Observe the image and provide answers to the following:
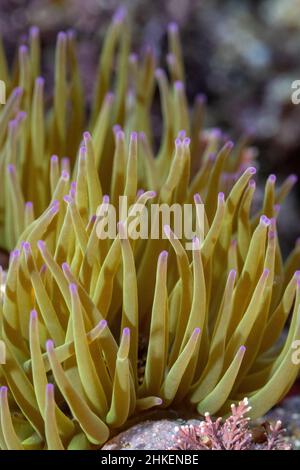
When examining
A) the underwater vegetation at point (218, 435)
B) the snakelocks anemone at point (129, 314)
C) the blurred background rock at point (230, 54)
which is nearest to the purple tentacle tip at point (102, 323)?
the snakelocks anemone at point (129, 314)

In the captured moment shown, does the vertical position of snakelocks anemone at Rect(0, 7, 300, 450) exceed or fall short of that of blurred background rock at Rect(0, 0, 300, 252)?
it falls short

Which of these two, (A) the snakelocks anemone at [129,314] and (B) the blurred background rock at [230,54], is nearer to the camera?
(A) the snakelocks anemone at [129,314]

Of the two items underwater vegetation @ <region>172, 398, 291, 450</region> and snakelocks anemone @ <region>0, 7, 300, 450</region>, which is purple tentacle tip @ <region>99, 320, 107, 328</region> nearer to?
snakelocks anemone @ <region>0, 7, 300, 450</region>

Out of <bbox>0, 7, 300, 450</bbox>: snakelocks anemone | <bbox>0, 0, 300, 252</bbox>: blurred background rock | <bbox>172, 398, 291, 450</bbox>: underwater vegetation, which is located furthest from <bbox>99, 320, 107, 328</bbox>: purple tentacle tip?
<bbox>0, 0, 300, 252</bbox>: blurred background rock

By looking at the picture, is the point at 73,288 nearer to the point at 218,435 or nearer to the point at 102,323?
the point at 102,323

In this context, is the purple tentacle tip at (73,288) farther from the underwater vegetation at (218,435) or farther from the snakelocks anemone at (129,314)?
the underwater vegetation at (218,435)

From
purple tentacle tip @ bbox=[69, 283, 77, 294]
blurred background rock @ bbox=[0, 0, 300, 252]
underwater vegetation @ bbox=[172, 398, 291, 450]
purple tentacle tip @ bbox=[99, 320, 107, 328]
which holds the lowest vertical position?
underwater vegetation @ bbox=[172, 398, 291, 450]
